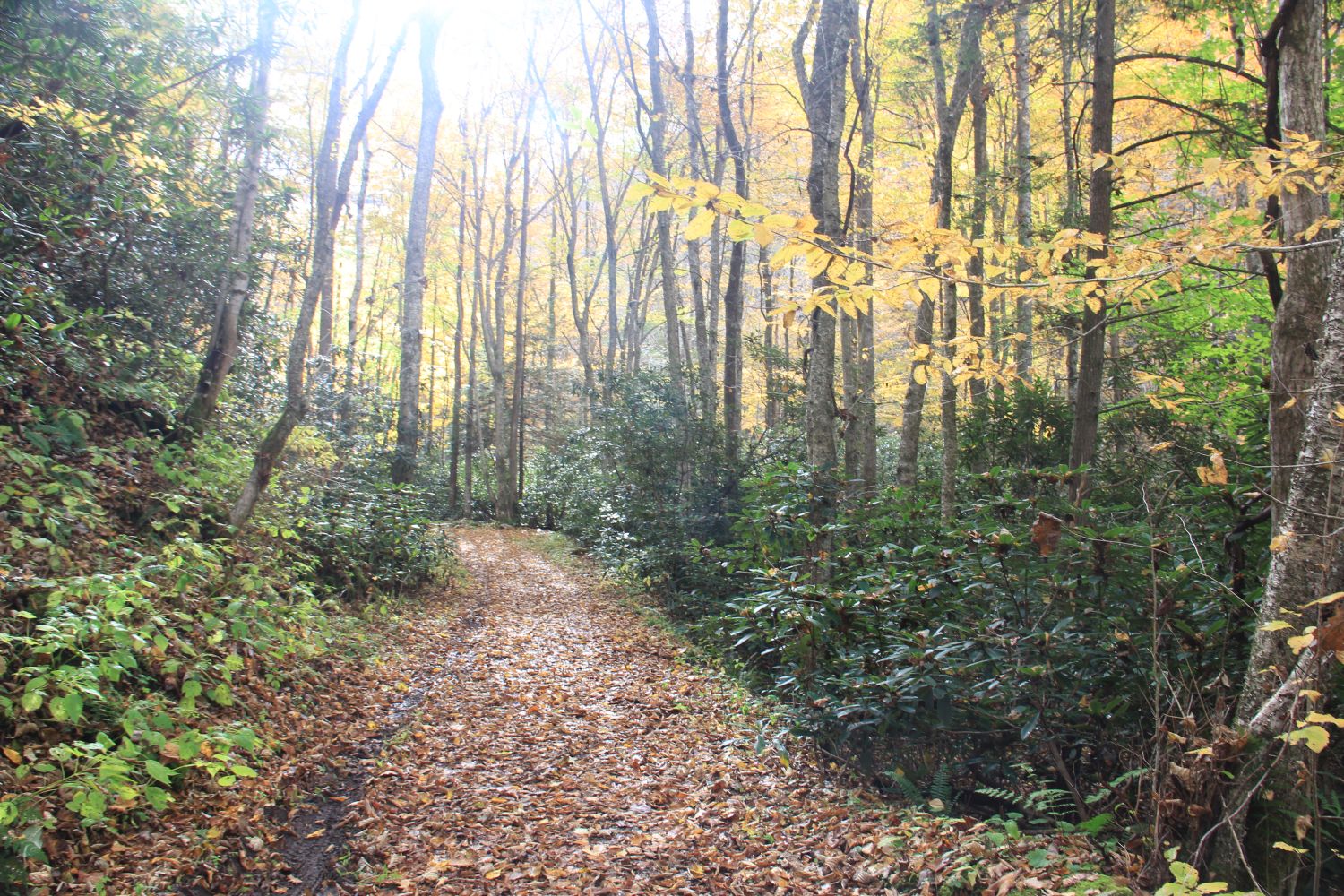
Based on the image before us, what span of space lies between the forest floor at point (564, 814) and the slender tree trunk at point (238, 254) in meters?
3.31

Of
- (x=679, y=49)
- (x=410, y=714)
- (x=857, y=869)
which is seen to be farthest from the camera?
(x=679, y=49)

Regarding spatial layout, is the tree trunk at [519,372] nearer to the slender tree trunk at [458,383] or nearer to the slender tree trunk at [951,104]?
the slender tree trunk at [458,383]

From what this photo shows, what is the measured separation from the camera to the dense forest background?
264 cm

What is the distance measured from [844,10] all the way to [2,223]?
753 centimetres

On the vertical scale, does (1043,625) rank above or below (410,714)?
above

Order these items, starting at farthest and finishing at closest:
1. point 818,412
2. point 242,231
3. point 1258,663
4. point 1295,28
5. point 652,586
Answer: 1. point 652,586
2. point 242,231
3. point 818,412
4. point 1295,28
5. point 1258,663

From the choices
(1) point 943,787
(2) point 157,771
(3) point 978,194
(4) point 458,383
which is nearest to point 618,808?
(1) point 943,787

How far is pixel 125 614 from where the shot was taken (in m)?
3.95

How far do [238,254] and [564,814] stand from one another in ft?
22.5

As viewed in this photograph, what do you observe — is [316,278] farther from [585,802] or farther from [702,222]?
[702,222]

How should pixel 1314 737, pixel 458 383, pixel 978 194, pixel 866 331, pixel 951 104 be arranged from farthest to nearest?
pixel 458 383
pixel 866 331
pixel 978 194
pixel 951 104
pixel 1314 737

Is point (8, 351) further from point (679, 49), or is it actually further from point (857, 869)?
point (679, 49)

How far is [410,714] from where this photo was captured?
5465 mm

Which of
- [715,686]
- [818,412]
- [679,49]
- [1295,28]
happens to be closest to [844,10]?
[818,412]
